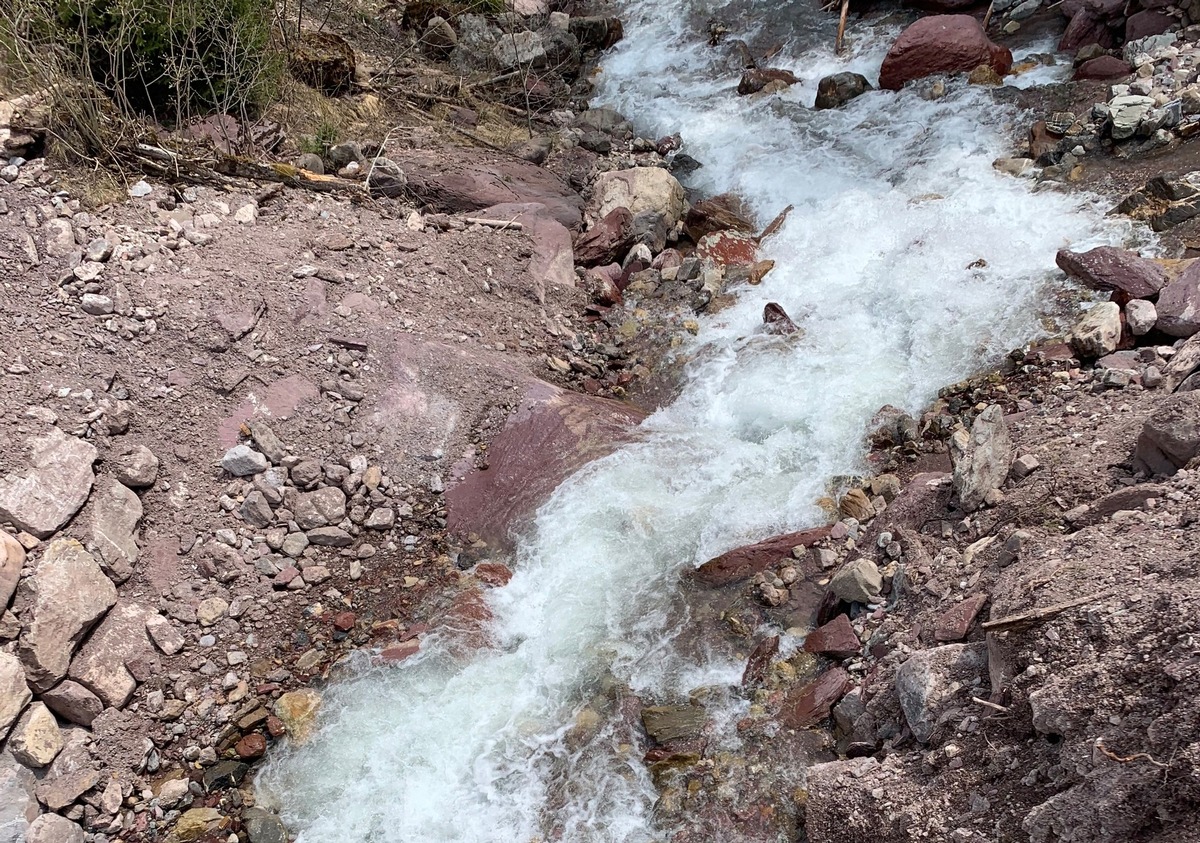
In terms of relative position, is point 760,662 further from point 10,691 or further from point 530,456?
point 10,691

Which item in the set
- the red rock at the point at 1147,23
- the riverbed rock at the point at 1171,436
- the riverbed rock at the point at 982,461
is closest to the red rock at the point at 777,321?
the riverbed rock at the point at 982,461

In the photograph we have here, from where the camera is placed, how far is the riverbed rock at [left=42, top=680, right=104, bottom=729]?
11.9 ft

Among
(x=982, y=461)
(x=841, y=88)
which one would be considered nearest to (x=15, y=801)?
(x=982, y=461)

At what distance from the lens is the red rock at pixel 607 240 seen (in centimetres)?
665

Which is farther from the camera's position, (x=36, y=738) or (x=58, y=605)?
(x=58, y=605)

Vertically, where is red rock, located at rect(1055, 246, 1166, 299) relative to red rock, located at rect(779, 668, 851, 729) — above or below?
above

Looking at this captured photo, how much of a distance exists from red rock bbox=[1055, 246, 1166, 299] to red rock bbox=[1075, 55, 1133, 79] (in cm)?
290

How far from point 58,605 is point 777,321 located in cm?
466

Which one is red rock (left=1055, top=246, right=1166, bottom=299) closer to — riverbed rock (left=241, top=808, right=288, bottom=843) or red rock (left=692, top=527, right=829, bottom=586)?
red rock (left=692, top=527, right=829, bottom=586)

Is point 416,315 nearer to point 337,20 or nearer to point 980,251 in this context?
point 980,251

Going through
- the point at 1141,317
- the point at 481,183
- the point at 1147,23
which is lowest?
the point at 481,183

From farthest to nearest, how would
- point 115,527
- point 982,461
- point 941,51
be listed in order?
point 941,51
point 115,527
point 982,461

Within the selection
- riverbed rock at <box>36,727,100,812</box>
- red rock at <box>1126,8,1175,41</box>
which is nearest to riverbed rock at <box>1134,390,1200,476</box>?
riverbed rock at <box>36,727,100,812</box>

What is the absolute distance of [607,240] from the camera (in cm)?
669
